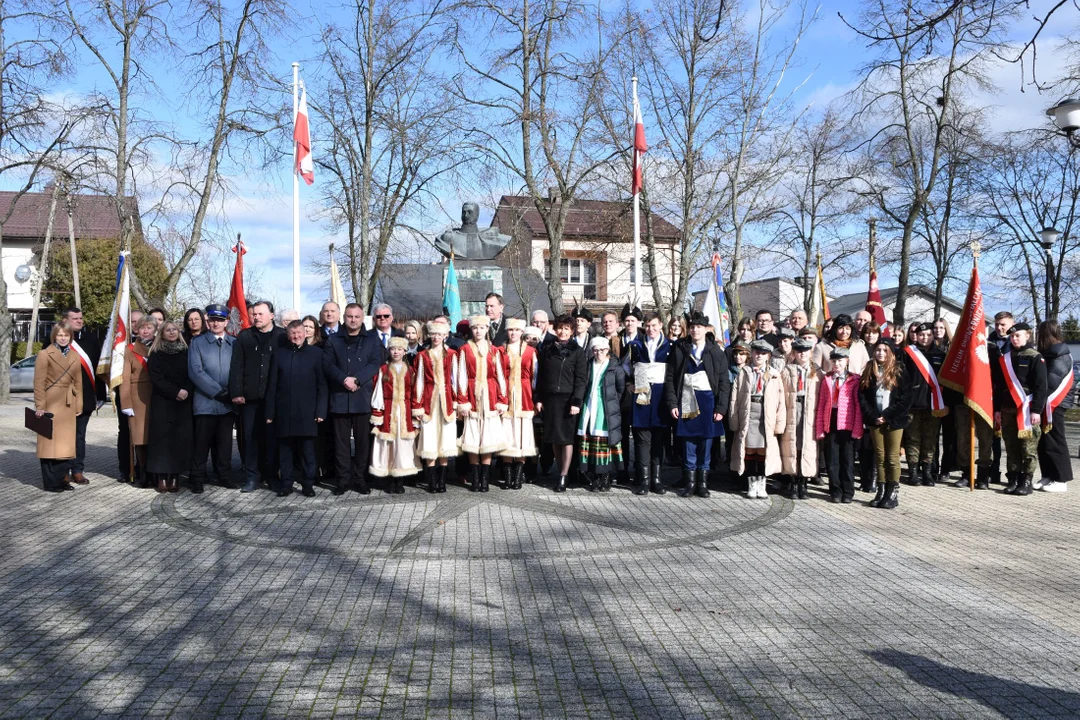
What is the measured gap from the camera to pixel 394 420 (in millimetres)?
9398

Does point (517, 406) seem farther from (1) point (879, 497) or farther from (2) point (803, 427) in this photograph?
(1) point (879, 497)

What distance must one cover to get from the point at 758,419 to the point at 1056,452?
349 cm

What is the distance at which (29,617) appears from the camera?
5.18 metres

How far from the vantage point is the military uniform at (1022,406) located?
955cm

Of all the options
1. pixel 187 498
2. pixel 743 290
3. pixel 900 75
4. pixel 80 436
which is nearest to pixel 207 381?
pixel 187 498

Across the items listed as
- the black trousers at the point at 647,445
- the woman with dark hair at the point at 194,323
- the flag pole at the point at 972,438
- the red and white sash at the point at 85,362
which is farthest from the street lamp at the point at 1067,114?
the red and white sash at the point at 85,362

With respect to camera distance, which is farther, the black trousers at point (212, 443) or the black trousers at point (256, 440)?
the black trousers at point (256, 440)

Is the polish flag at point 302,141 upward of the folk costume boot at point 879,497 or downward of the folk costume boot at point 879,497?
upward

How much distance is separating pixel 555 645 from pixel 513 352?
515cm

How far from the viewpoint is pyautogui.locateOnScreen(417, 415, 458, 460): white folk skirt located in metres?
9.36

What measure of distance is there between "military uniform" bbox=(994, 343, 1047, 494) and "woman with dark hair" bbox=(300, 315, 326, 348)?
752cm

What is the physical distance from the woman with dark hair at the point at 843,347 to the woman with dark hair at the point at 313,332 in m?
5.42

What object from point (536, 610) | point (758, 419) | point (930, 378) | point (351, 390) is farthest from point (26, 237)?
point (536, 610)

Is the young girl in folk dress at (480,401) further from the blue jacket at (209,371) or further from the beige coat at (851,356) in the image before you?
the beige coat at (851,356)
